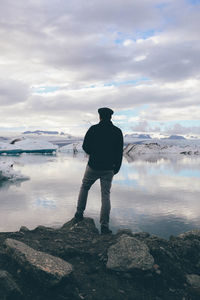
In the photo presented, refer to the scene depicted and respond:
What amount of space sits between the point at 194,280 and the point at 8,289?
2170 millimetres

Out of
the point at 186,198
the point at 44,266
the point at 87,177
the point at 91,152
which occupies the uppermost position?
the point at 91,152

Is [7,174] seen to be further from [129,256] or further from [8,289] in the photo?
[8,289]

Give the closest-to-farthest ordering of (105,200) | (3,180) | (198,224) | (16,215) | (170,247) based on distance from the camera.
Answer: (170,247) < (105,200) < (198,224) < (16,215) < (3,180)

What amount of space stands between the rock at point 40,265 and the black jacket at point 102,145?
6.64ft

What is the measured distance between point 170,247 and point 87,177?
1.89m

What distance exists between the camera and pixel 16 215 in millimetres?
7086

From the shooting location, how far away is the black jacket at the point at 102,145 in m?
5.29

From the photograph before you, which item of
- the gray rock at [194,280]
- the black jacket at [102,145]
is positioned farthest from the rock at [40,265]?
the black jacket at [102,145]

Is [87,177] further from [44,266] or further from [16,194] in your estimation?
[16,194]

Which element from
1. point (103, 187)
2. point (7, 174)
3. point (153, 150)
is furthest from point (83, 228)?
point (153, 150)

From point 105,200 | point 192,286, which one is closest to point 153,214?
point 105,200

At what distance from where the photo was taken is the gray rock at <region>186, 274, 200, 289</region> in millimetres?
3625

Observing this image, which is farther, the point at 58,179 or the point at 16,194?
the point at 58,179

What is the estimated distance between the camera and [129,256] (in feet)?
12.6
